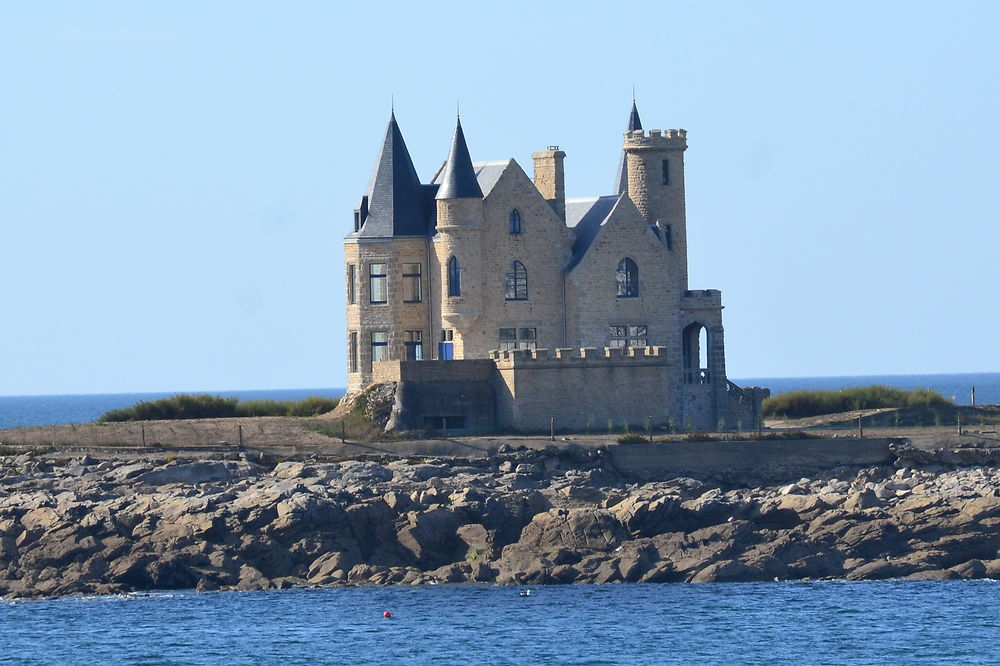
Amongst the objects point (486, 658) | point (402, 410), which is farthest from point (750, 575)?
point (402, 410)

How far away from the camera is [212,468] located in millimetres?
55656

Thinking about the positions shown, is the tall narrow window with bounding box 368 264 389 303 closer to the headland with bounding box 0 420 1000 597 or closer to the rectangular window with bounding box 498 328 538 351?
the rectangular window with bounding box 498 328 538 351

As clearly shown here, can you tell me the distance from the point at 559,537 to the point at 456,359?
1299cm

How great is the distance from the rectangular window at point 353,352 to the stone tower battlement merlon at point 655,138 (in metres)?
10.3

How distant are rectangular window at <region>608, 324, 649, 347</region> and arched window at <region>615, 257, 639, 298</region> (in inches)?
37.8

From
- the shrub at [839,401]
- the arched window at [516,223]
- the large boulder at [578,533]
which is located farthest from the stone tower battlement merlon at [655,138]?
the large boulder at [578,533]

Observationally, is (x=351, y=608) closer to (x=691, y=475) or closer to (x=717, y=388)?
(x=691, y=475)

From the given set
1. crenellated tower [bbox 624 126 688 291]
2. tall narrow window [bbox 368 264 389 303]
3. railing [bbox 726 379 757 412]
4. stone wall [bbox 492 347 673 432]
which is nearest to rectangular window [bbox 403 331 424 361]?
tall narrow window [bbox 368 264 389 303]

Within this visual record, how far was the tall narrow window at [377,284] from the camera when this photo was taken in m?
66.5

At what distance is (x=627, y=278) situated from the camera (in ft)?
216

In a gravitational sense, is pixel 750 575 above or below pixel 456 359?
below

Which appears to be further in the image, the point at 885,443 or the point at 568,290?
the point at 568,290

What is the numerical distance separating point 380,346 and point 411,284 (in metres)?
2.11

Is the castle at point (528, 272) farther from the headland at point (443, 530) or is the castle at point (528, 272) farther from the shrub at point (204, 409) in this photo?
the headland at point (443, 530)
